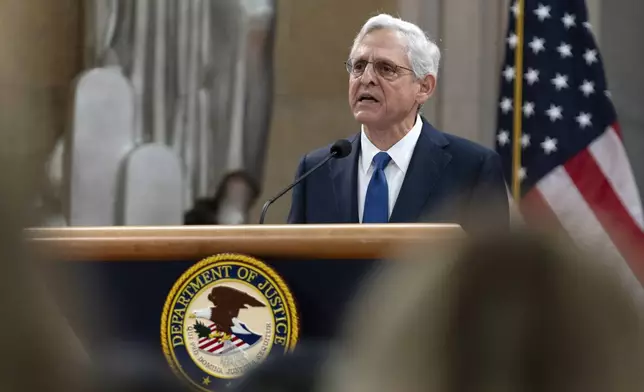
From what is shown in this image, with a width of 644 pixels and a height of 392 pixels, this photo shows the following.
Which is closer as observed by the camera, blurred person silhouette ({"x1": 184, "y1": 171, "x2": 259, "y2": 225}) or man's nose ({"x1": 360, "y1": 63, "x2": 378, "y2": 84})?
man's nose ({"x1": 360, "y1": 63, "x2": 378, "y2": 84})

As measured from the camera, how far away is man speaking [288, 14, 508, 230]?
2.82 meters

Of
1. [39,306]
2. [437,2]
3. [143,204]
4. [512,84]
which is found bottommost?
[143,204]

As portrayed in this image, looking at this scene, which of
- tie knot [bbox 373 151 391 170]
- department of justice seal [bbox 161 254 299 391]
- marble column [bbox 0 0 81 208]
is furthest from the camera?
marble column [bbox 0 0 81 208]

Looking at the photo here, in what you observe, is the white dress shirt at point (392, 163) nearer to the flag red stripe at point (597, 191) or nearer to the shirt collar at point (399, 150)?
the shirt collar at point (399, 150)

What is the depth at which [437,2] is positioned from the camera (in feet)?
18.5

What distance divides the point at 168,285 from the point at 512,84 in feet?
11.8

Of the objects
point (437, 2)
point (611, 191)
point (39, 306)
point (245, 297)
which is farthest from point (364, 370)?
point (437, 2)

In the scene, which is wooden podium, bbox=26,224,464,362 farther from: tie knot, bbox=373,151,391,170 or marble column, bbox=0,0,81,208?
marble column, bbox=0,0,81,208

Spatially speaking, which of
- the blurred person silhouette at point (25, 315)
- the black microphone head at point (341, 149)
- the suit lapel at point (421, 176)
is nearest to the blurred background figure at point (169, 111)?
the suit lapel at point (421, 176)

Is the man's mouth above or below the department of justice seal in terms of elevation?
above

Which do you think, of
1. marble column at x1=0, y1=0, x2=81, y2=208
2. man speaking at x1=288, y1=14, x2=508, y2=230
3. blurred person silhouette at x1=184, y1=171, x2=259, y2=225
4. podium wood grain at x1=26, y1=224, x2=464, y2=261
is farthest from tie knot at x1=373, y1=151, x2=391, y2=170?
marble column at x1=0, y1=0, x2=81, y2=208

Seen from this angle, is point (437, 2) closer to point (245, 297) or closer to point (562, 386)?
point (245, 297)

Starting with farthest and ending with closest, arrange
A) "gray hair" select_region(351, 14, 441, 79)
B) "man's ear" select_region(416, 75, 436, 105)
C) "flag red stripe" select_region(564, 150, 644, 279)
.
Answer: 1. "flag red stripe" select_region(564, 150, 644, 279)
2. "man's ear" select_region(416, 75, 436, 105)
3. "gray hair" select_region(351, 14, 441, 79)

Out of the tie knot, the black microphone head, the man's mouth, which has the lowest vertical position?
the tie knot
